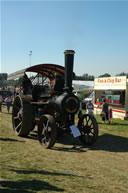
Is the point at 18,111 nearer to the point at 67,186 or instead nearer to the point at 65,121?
the point at 65,121

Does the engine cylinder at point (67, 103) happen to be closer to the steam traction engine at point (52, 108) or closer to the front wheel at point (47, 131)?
the steam traction engine at point (52, 108)

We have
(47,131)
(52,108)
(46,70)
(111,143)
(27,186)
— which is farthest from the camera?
(46,70)

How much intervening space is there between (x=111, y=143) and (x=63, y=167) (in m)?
3.23

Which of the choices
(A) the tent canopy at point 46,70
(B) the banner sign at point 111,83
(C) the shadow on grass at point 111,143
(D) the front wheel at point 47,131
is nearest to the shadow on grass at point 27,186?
(D) the front wheel at point 47,131

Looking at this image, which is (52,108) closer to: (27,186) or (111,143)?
(111,143)

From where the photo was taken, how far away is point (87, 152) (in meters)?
5.99

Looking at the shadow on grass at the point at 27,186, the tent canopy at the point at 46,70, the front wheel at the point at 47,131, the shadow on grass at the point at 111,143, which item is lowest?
the shadow on grass at the point at 111,143

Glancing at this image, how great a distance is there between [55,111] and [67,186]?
345 cm

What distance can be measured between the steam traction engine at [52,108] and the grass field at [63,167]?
17.2 inches

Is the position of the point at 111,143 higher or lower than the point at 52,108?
lower

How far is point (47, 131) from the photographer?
633 centimetres

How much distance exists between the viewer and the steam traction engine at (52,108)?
6379mm

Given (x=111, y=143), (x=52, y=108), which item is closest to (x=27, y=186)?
(x=52, y=108)

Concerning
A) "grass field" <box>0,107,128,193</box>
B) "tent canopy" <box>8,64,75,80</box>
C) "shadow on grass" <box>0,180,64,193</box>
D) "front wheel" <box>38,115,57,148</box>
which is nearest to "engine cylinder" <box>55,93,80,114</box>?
"front wheel" <box>38,115,57,148</box>
